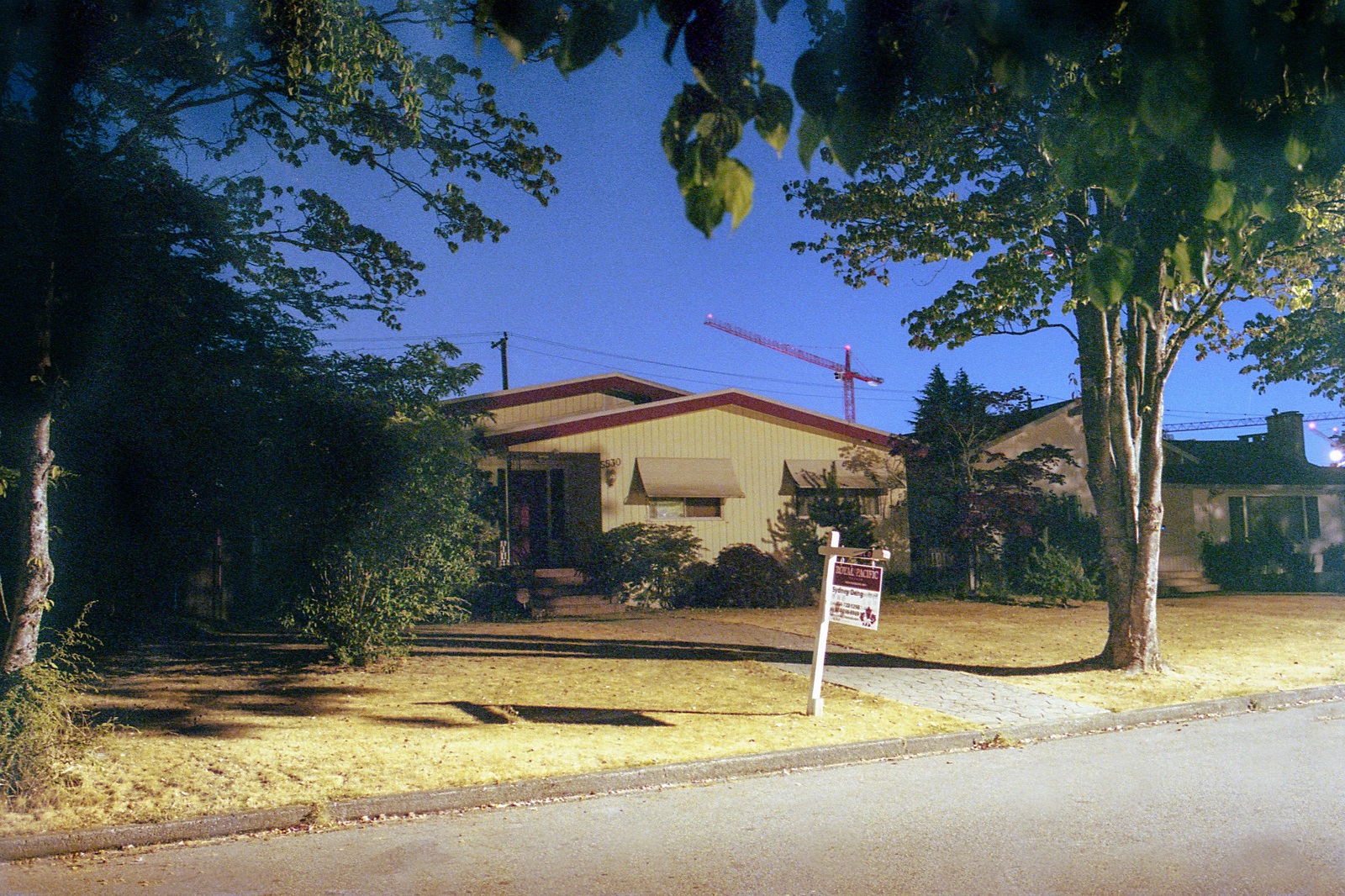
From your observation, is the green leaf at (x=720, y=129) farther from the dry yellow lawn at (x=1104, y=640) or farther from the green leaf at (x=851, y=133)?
the dry yellow lawn at (x=1104, y=640)

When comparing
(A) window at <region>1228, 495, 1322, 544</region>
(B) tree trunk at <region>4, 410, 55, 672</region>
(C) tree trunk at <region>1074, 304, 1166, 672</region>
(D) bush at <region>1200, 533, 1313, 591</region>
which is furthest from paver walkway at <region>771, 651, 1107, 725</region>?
(A) window at <region>1228, 495, 1322, 544</region>

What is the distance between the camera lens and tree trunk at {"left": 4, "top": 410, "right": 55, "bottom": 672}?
743 cm

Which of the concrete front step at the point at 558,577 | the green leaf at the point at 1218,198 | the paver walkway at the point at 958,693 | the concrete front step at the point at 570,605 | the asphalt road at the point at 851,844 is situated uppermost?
the green leaf at the point at 1218,198

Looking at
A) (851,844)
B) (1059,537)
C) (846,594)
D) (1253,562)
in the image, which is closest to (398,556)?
(846,594)

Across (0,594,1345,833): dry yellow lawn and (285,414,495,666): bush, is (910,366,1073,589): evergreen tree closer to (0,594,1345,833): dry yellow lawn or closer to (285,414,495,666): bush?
(0,594,1345,833): dry yellow lawn

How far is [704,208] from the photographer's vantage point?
2.84 metres

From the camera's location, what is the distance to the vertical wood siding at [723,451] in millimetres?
20297

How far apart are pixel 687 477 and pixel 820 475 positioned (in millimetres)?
3202

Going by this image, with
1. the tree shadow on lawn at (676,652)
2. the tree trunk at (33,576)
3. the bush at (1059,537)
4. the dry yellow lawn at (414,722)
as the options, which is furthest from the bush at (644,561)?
the tree trunk at (33,576)

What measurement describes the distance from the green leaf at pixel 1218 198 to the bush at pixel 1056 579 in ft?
61.5

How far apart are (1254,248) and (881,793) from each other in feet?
15.9

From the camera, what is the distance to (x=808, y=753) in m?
8.20

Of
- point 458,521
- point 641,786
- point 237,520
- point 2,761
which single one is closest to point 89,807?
point 2,761

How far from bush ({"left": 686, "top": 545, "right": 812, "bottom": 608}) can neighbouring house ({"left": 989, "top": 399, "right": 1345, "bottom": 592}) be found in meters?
7.70
